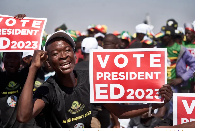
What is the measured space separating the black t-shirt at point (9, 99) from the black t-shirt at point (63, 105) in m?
1.36

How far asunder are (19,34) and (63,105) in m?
1.97

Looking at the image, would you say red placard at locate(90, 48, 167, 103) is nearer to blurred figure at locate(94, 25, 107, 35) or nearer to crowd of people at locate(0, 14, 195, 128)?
crowd of people at locate(0, 14, 195, 128)

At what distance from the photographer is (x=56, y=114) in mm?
4234

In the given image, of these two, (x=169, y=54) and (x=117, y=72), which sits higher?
(x=169, y=54)

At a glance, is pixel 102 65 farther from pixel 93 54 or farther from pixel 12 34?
pixel 12 34

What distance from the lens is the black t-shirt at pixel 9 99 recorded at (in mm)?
5566

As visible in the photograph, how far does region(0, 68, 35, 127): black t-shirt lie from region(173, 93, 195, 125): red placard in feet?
6.22

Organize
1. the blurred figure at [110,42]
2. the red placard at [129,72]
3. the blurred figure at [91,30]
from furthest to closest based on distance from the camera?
1. the blurred figure at [91,30]
2. the blurred figure at [110,42]
3. the red placard at [129,72]

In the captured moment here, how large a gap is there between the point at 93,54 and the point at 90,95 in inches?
22.5

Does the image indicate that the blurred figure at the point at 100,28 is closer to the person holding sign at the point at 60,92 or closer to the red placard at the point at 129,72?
the red placard at the point at 129,72

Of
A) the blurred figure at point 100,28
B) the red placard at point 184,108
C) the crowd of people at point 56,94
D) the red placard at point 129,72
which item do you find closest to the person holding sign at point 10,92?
the crowd of people at point 56,94

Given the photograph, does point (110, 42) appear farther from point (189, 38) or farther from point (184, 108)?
point (184, 108)

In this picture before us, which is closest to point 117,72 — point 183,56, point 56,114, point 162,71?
point 162,71

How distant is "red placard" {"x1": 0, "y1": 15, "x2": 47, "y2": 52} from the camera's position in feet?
19.1
